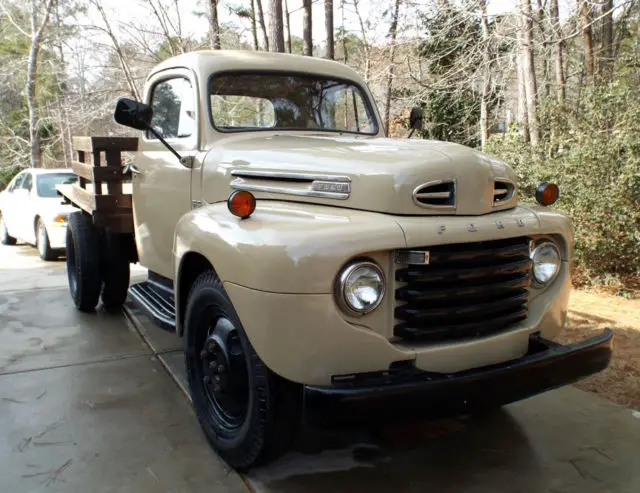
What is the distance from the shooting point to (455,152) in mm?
2686

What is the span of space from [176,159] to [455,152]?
1.92 metres

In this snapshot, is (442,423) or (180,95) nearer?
(442,423)

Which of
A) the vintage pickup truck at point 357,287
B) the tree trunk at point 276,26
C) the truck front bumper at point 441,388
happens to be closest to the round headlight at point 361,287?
Result: the vintage pickup truck at point 357,287

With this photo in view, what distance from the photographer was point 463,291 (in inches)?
96.2

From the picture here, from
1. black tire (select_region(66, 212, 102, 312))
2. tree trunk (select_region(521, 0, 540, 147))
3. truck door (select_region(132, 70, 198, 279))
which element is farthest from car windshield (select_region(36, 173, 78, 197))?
tree trunk (select_region(521, 0, 540, 147))

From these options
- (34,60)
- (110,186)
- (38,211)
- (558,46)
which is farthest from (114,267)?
(34,60)

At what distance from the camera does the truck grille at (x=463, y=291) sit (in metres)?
2.36

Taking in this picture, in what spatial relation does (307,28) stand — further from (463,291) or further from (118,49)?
(463,291)

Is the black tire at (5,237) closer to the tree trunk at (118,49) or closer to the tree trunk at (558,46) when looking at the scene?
the tree trunk at (118,49)

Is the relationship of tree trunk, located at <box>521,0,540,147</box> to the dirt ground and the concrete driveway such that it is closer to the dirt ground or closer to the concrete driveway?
the dirt ground

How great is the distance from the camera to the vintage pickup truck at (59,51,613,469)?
2.18 metres

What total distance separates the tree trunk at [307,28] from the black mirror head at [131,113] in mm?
8830

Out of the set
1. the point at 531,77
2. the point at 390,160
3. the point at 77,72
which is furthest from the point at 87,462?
the point at 77,72

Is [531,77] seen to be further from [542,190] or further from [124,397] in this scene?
[124,397]
